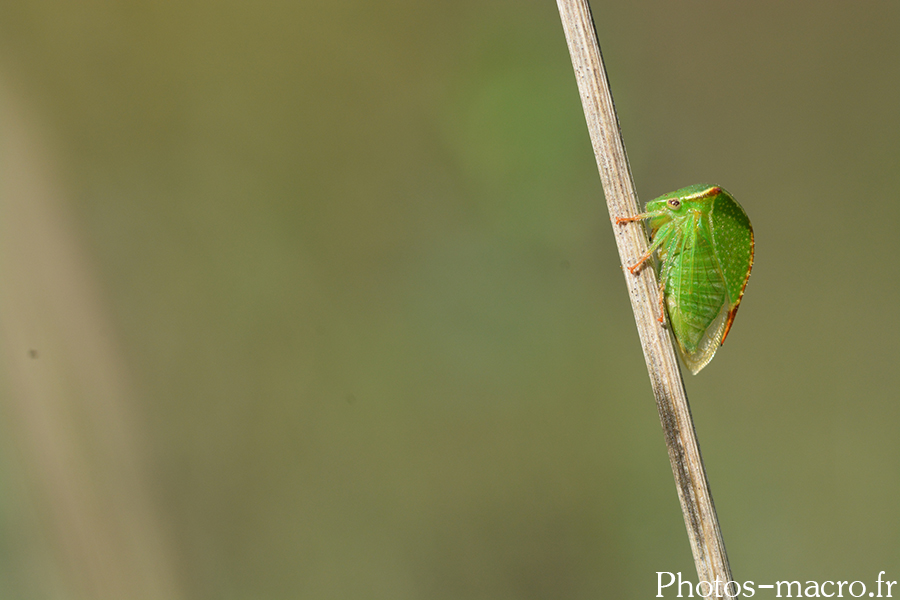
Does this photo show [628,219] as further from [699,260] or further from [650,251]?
[699,260]

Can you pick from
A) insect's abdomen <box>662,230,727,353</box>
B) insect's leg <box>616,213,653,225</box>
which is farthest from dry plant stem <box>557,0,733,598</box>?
insect's abdomen <box>662,230,727,353</box>

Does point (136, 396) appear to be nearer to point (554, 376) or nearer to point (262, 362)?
point (262, 362)

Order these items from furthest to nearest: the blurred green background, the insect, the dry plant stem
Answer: the blurred green background < the insect < the dry plant stem

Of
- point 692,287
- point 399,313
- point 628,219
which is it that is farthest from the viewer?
point 399,313

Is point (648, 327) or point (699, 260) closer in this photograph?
point (648, 327)

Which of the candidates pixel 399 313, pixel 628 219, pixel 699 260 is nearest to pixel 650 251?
pixel 628 219

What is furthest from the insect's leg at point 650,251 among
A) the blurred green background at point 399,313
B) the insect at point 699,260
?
the blurred green background at point 399,313

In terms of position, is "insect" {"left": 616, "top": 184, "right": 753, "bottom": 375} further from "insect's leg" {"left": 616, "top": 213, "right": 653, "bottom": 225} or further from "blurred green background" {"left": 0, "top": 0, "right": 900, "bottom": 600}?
"blurred green background" {"left": 0, "top": 0, "right": 900, "bottom": 600}
